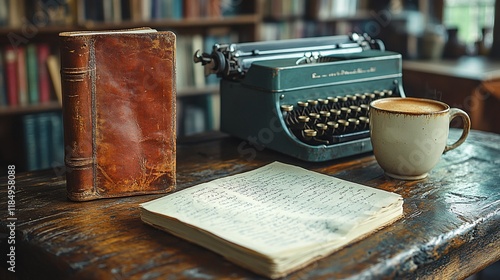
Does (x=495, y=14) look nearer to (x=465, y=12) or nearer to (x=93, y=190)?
(x=465, y=12)

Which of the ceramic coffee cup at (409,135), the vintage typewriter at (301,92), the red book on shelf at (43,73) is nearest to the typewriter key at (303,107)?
the vintage typewriter at (301,92)

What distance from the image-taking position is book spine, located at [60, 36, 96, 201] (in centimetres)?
100

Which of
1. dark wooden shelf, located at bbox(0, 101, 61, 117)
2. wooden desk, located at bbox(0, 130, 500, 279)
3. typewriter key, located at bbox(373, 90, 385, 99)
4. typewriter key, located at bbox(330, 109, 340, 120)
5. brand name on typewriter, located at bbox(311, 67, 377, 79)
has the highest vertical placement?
brand name on typewriter, located at bbox(311, 67, 377, 79)

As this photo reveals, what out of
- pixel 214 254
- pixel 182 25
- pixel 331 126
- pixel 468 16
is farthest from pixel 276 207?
pixel 468 16

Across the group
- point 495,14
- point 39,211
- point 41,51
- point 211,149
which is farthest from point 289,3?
point 39,211

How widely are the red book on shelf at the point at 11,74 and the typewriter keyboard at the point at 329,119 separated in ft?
5.20

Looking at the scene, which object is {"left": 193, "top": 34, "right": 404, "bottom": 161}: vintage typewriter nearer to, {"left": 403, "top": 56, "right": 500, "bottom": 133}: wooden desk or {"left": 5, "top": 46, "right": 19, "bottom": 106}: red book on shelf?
{"left": 403, "top": 56, "right": 500, "bottom": 133}: wooden desk

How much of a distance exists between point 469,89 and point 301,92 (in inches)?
57.5

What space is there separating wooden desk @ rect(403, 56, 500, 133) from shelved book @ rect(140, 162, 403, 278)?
168 cm

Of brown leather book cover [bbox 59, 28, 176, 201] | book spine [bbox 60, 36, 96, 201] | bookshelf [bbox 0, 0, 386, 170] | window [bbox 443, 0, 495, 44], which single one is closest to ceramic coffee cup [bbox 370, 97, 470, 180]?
brown leather book cover [bbox 59, 28, 176, 201]

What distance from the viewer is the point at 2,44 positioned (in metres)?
2.69

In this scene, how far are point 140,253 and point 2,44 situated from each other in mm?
2114

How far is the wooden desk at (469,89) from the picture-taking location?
2.61 metres

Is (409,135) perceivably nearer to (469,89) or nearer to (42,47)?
(469,89)
